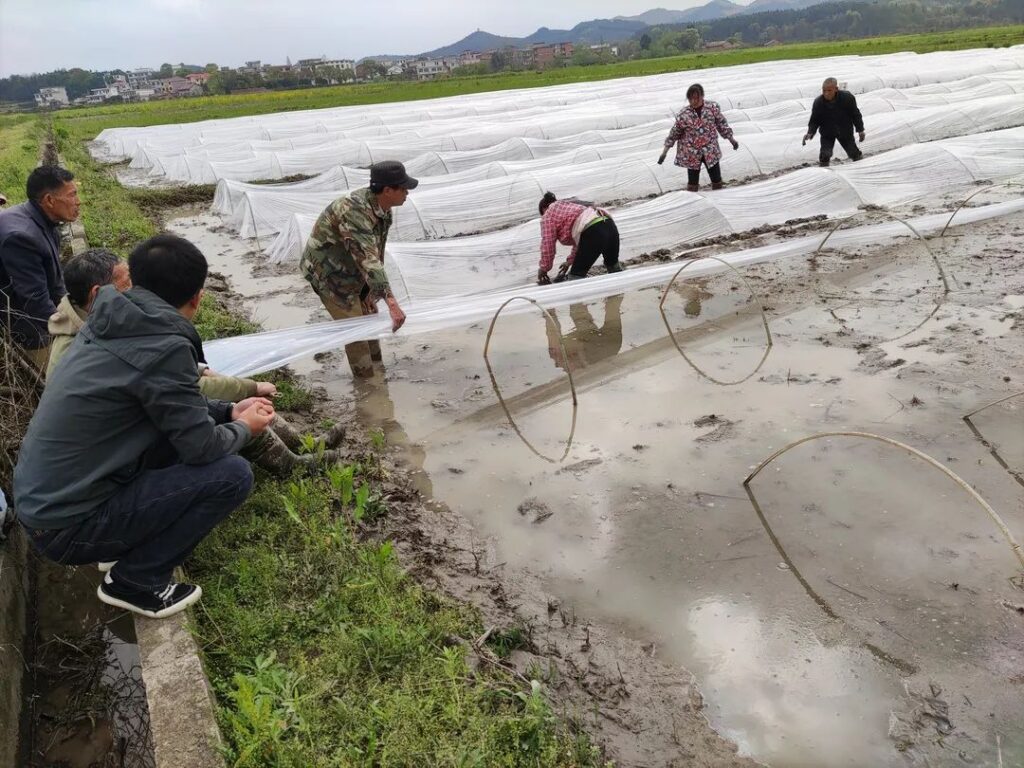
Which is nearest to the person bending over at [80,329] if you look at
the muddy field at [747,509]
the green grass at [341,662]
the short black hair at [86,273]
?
the short black hair at [86,273]

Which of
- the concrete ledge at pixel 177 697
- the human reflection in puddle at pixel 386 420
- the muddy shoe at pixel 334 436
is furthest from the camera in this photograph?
the muddy shoe at pixel 334 436

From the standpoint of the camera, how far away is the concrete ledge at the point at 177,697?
2.02 m

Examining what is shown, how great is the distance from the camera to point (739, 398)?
4418mm

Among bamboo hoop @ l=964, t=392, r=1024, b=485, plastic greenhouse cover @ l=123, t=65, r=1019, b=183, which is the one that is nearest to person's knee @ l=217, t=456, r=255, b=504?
bamboo hoop @ l=964, t=392, r=1024, b=485

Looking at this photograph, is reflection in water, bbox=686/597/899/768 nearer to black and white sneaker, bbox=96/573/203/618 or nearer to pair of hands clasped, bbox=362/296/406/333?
black and white sneaker, bbox=96/573/203/618

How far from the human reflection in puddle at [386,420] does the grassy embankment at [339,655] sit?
391 millimetres

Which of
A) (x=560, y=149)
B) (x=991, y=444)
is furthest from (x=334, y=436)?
(x=560, y=149)

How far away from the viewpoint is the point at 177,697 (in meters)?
2.21

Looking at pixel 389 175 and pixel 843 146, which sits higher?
pixel 389 175

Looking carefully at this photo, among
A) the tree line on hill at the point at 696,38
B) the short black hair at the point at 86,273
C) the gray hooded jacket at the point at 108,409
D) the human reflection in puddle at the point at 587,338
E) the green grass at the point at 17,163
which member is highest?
the tree line on hill at the point at 696,38

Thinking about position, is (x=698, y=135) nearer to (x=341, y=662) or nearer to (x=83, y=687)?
(x=341, y=662)

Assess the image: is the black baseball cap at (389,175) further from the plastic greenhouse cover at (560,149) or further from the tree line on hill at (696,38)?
the tree line on hill at (696,38)

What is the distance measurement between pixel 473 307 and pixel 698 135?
17.4ft

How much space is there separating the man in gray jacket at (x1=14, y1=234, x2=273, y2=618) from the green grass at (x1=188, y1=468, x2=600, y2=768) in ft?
1.17
